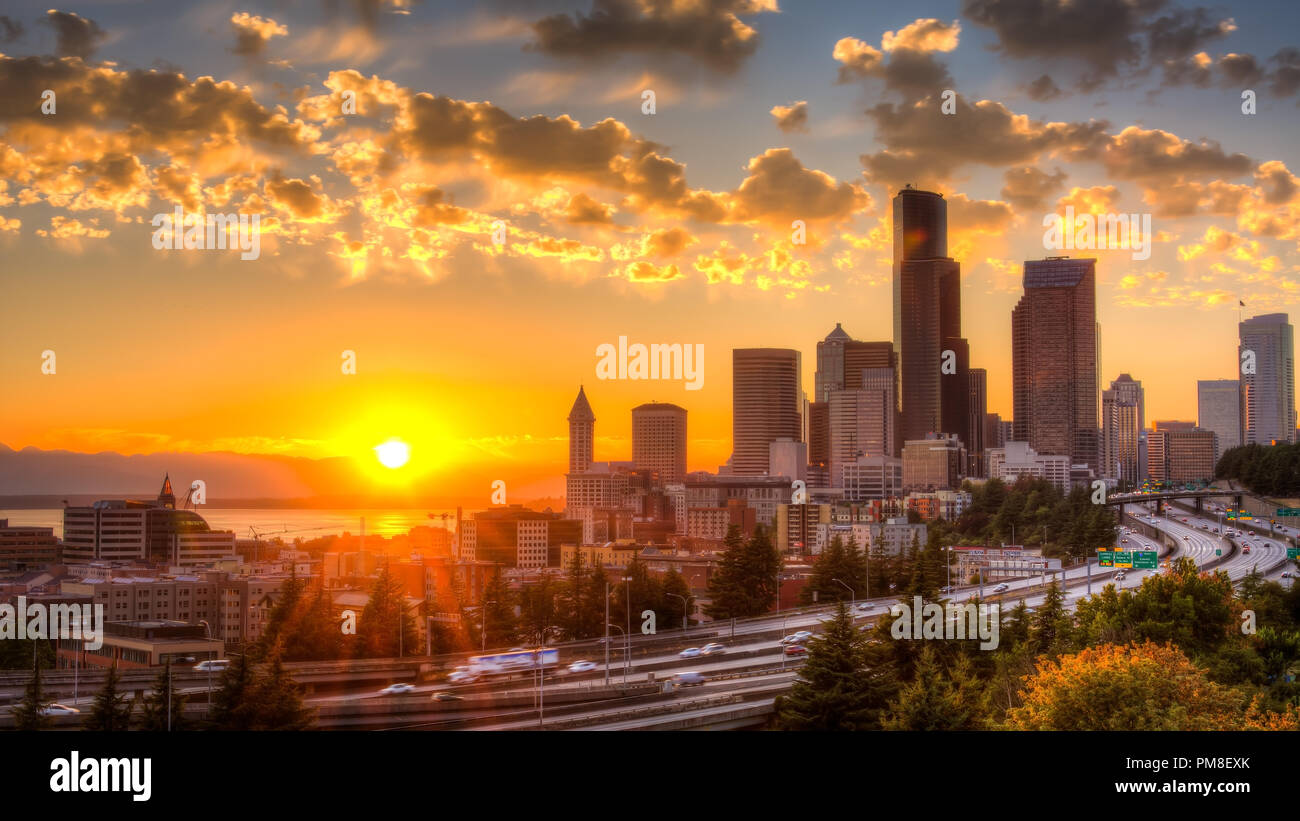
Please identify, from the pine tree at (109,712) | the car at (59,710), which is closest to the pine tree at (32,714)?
the pine tree at (109,712)

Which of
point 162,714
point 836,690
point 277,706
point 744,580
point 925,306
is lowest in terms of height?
point 744,580

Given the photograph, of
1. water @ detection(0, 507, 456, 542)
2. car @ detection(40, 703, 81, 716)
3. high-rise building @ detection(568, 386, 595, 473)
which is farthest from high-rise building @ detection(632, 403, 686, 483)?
car @ detection(40, 703, 81, 716)

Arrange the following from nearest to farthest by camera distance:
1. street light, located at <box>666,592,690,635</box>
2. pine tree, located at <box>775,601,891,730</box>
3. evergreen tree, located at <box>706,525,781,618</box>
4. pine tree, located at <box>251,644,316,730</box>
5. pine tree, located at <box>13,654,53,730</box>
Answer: pine tree, located at <box>13,654,53,730</box> < pine tree, located at <box>251,644,316,730</box> < pine tree, located at <box>775,601,891,730</box> < street light, located at <box>666,592,690,635</box> < evergreen tree, located at <box>706,525,781,618</box>

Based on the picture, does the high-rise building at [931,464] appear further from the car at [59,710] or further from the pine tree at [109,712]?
the pine tree at [109,712]

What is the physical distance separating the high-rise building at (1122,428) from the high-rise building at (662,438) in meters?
91.6

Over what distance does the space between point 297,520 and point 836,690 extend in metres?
107

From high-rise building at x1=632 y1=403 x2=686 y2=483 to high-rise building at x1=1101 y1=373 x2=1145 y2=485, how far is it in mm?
91570

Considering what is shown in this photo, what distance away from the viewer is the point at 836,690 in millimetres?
16594

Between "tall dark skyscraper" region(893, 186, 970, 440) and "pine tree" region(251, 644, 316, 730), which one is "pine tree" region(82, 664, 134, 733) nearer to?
"pine tree" region(251, 644, 316, 730)

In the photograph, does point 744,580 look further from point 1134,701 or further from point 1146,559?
point 1134,701

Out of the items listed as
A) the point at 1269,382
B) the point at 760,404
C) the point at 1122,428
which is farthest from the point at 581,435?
the point at 1122,428

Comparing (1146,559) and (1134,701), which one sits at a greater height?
(1134,701)

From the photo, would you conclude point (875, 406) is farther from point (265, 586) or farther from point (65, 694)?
point (65, 694)

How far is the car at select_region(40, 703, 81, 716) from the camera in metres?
16.6
